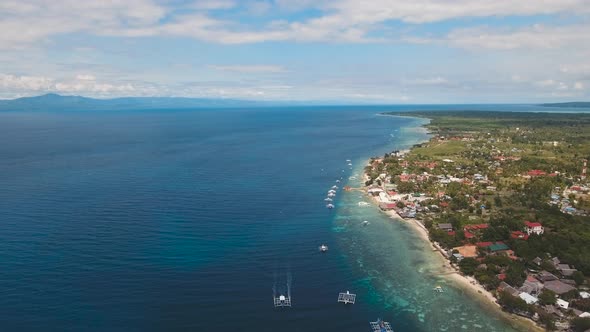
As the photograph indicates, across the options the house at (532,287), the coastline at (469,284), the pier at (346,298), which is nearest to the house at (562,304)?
the house at (532,287)

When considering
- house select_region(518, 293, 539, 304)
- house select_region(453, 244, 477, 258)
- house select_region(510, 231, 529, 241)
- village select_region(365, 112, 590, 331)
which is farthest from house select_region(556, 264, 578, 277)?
house select_region(453, 244, 477, 258)

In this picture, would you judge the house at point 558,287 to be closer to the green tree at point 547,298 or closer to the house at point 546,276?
the house at point 546,276

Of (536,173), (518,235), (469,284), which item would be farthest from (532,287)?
(536,173)

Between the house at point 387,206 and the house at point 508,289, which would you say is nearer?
the house at point 508,289

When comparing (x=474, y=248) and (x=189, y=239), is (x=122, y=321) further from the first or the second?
(x=474, y=248)

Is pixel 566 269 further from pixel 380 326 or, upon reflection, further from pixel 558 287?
pixel 380 326

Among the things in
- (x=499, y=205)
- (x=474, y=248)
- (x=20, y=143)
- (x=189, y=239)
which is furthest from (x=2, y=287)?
(x=20, y=143)
